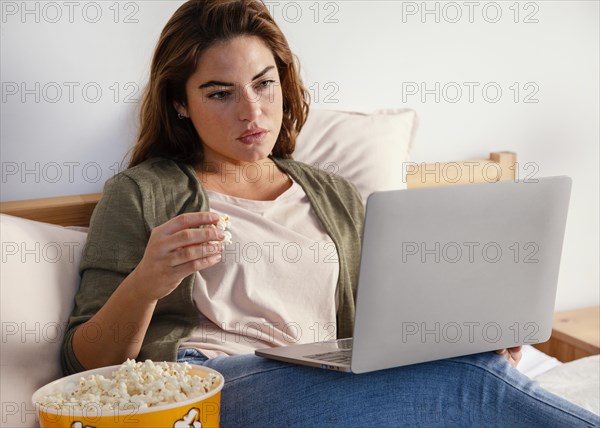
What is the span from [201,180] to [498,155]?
94cm

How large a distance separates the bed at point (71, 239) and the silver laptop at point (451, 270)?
0.44m

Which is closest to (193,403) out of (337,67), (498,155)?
(337,67)

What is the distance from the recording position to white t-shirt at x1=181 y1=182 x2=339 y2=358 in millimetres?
1492

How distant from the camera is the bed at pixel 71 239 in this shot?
1.38 meters

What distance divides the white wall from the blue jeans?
78 centimetres

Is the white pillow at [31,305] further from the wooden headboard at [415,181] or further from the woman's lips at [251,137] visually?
the woman's lips at [251,137]

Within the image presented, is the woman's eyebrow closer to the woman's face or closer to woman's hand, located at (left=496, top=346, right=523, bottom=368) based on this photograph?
the woman's face

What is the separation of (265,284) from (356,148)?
48 centimetres

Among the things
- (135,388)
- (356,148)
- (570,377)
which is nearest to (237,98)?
(356,148)

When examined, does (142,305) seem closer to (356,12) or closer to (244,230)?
(244,230)

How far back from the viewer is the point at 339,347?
1.30m

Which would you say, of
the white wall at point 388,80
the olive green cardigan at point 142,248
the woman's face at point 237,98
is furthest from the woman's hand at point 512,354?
the white wall at point 388,80

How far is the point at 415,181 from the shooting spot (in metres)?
2.08

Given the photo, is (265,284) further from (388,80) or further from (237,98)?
(388,80)
